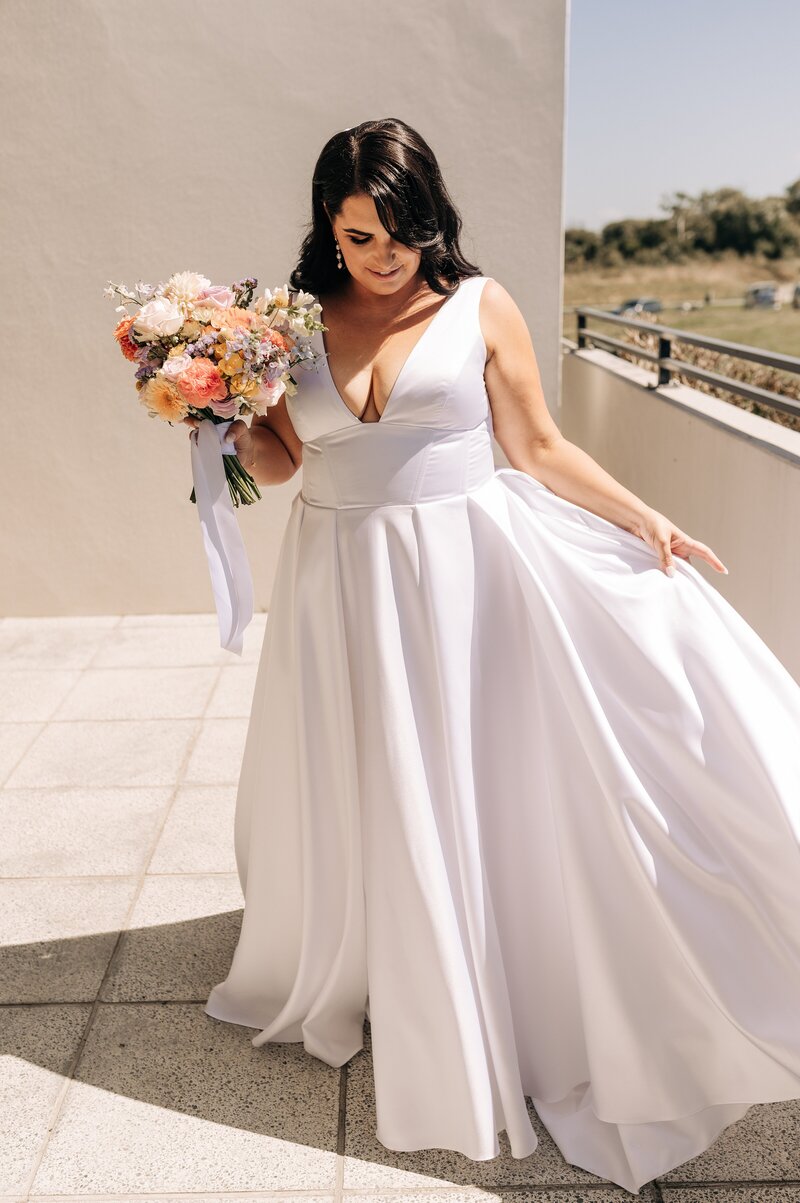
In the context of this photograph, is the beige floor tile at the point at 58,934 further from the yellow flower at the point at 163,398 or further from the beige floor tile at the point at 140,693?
the yellow flower at the point at 163,398

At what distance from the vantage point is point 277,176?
481cm

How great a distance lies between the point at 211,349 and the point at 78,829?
73.3 inches

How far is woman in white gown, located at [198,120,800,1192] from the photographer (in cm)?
188

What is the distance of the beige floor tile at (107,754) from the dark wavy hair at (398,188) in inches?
82.7

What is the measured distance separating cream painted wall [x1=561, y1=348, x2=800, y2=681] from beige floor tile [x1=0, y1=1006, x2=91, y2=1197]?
7.53 ft

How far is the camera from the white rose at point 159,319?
6.15 ft

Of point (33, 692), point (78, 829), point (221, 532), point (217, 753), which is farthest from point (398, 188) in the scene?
point (33, 692)

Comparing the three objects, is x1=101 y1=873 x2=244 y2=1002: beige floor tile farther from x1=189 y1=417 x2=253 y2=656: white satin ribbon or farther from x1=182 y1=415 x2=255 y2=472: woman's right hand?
x1=182 y1=415 x2=255 y2=472: woman's right hand

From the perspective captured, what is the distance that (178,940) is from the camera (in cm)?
267

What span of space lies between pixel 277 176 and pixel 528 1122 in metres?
4.09

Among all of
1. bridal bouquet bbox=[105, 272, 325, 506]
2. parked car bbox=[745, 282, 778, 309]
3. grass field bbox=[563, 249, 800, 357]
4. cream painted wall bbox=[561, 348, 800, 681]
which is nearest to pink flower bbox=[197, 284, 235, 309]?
bridal bouquet bbox=[105, 272, 325, 506]

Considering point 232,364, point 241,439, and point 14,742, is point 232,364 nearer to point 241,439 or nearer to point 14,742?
point 241,439

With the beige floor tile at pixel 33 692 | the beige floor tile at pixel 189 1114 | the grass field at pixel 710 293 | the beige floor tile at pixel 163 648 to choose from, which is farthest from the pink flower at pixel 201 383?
the grass field at pixel 710 293

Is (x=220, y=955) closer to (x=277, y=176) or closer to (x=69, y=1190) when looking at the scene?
(x=69, y=1190)
